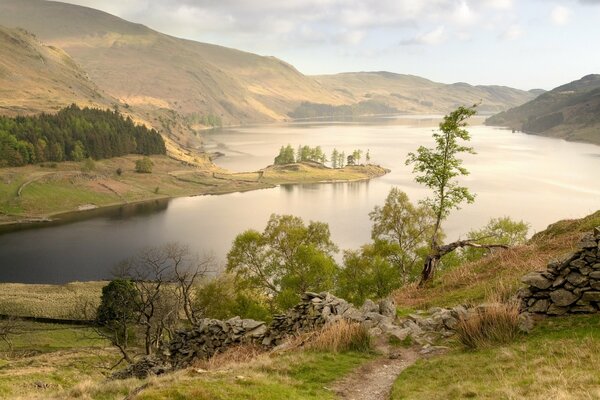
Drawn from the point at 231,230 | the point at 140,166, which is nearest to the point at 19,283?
the point at 231,230

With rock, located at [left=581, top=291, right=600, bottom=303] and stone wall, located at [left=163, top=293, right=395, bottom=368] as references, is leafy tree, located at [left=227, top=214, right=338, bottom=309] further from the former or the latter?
rock, located at [left=581, top=291, right=600, bottom=303]

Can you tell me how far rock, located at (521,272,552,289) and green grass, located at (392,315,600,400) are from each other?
117cm

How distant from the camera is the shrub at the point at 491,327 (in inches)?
593

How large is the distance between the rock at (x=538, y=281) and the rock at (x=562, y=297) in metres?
0.40

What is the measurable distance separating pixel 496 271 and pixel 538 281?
8867mm

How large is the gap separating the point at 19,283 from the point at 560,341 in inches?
3795

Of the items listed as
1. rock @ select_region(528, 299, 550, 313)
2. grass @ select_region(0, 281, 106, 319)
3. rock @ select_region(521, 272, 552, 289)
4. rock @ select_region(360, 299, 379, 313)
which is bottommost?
grass @ select_region(0, 281, 106, 319)

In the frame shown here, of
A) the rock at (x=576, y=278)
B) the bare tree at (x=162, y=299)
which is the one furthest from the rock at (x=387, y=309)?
the bare tree at (x=162, y=299)

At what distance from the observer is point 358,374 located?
49.2 ft

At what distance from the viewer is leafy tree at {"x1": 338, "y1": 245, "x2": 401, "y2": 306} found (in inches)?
1794

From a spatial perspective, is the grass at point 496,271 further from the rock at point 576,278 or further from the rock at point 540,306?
the rock at point 576,278

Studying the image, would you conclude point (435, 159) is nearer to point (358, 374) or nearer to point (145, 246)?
point (358, 374)

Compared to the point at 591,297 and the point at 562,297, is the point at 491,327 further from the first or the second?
the point at 591,297

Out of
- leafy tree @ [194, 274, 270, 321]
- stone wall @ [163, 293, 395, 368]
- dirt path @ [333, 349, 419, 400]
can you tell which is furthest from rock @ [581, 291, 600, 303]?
leafy tree @ [194, 274, 270, 321]
